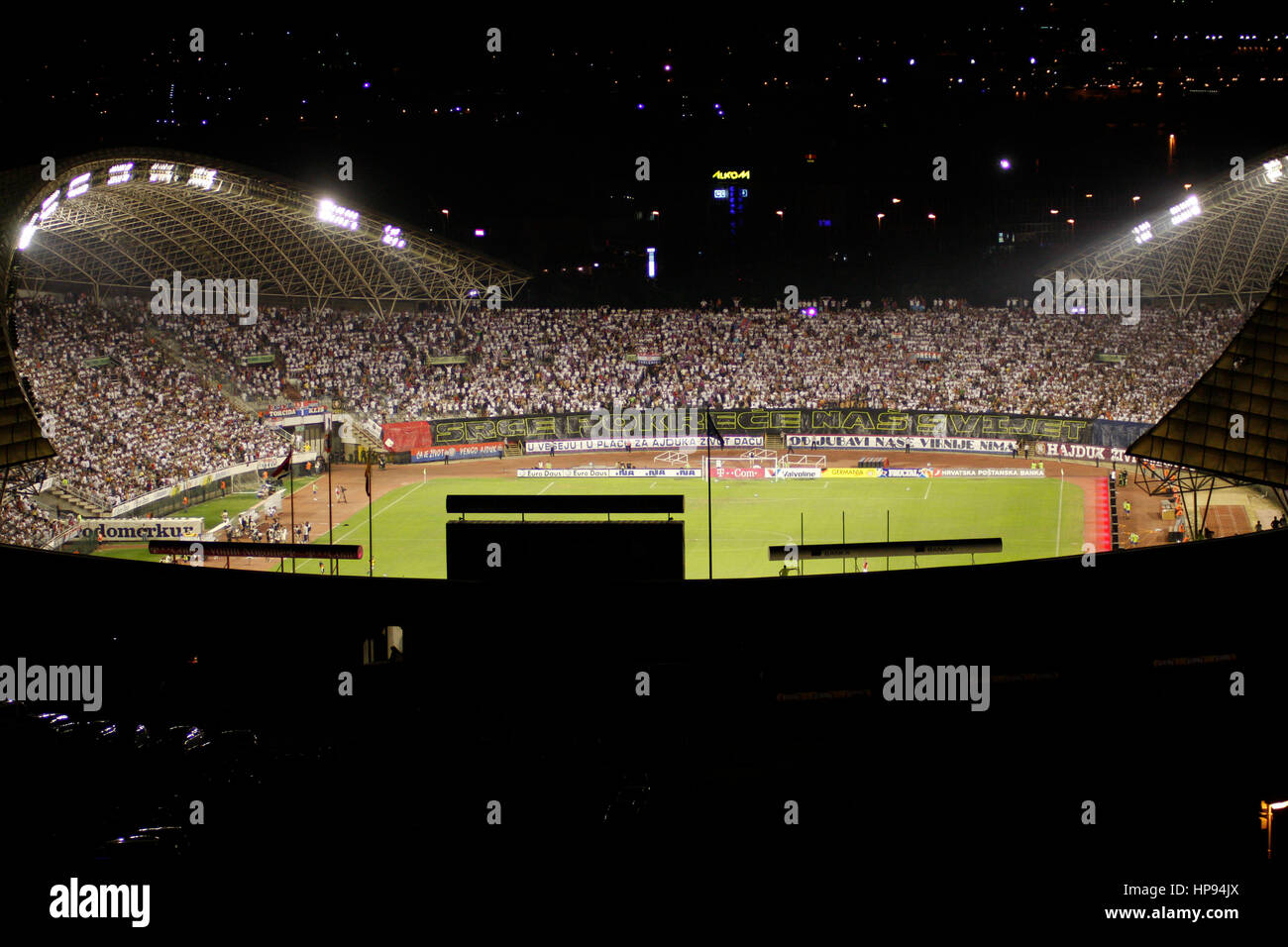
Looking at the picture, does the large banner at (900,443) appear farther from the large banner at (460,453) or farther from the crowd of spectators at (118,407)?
the crowd of spectators at (118,407)

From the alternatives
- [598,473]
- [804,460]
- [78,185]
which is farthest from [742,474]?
[78,185]

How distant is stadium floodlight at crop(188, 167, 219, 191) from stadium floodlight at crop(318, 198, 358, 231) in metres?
5.85

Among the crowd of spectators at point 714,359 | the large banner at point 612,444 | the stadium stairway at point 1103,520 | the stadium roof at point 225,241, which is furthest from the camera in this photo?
the large banner at point 612,444

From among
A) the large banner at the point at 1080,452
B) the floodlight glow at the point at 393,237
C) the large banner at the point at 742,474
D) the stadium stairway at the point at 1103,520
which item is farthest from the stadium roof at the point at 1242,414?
the floodlight glow at the point at 393,237

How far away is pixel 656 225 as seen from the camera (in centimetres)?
9419

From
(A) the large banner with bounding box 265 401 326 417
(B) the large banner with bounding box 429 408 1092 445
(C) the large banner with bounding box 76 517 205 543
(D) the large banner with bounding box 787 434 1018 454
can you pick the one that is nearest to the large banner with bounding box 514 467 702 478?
(B) the large banner with bounding box 429 408 1092 445

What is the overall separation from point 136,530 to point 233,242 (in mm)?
31216

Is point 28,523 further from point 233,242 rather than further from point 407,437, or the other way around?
point 233,242

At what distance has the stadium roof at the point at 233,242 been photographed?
51.1 metres

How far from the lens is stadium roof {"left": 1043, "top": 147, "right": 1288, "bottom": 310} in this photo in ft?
196

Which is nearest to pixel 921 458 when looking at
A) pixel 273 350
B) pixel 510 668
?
pixel 273 350

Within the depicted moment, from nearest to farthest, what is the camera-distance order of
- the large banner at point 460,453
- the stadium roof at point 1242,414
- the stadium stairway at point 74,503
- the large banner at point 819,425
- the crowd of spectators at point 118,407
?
the stadium roof at point 1242,414
the stadium stairway at point 74,503
the crowd of spectators at point 118,407
the large banner at point 819,425
the large banner at point 460,453

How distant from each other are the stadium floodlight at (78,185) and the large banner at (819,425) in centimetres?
2632
